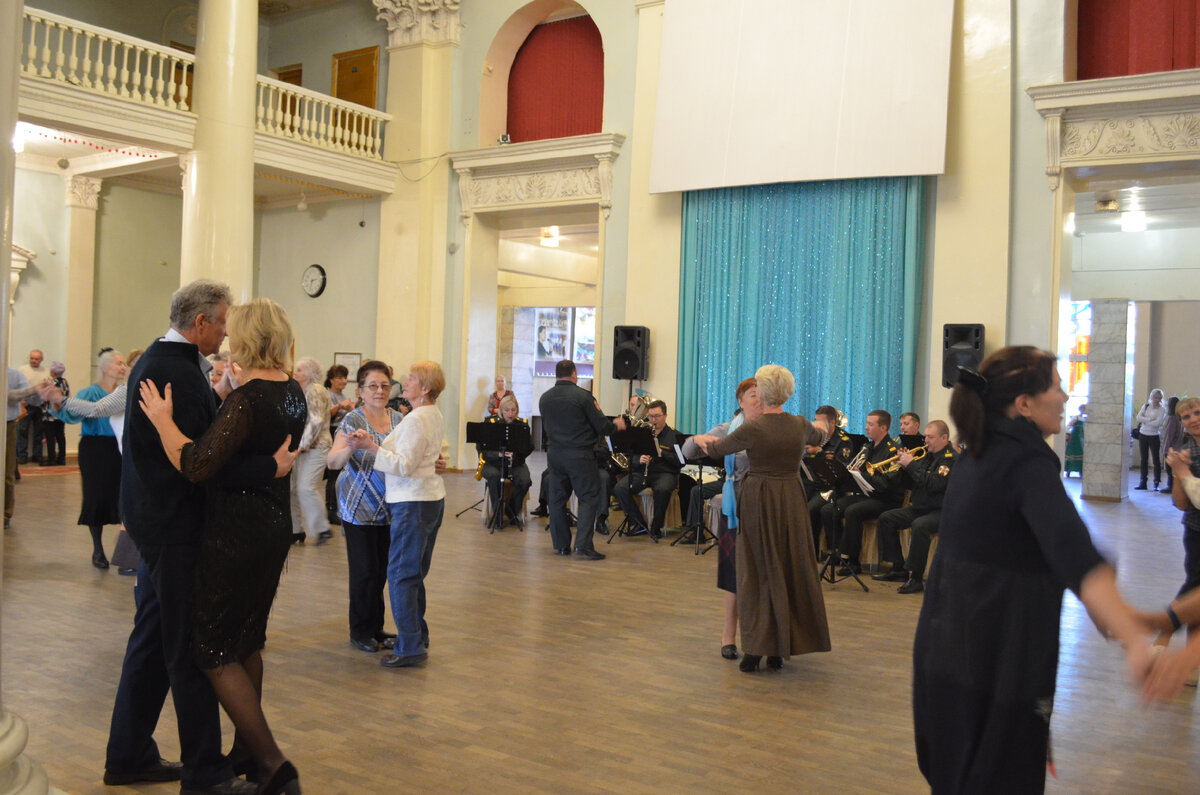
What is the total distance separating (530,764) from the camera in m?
3.78

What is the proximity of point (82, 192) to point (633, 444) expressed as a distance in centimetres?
994

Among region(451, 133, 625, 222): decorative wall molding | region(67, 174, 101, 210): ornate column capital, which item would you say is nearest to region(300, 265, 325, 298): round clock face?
region(451, 133, 625, 222): decorative wall molding

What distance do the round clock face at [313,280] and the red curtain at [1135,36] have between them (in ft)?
36.4

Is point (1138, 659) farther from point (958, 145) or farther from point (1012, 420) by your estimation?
point (958, 145)

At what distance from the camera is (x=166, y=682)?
3.45 m

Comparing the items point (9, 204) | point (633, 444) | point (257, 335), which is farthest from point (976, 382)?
point (633, 444)

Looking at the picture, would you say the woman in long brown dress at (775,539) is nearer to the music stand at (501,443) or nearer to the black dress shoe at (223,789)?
the black dress shoe at (223,789)

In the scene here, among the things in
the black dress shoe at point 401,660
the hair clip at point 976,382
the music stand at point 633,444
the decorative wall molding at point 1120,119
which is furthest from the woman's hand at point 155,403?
the decorative wall molding at point 1120,119

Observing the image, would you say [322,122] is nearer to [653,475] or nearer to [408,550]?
[653,475]

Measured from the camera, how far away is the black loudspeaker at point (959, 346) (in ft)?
33.7

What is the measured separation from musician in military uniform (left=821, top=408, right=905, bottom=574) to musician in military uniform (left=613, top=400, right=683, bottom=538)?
1.98 metres

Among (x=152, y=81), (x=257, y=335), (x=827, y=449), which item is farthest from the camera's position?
(x=152, y=81)

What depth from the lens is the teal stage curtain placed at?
10.9 metres

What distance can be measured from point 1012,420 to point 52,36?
15.3 m
